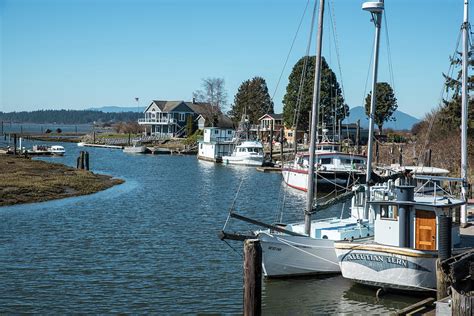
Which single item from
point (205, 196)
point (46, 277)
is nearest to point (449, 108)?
point (205, 196)

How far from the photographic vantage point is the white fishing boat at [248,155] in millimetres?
88375

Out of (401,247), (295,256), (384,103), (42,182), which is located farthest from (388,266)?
(384,103)

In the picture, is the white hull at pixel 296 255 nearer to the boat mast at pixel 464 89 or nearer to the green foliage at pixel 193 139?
the boat mast at pixel 464 89

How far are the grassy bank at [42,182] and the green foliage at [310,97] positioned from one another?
41.3m

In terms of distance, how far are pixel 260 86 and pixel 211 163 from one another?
5026 cm

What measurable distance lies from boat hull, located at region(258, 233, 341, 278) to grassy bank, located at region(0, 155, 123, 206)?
2365cm

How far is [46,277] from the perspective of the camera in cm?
2475

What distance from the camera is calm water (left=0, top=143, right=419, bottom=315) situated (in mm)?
22094

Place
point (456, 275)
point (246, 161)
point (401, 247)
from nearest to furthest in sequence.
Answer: point (456, 275)
point (401, 247)
point (246, 161)

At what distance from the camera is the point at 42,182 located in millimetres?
51906

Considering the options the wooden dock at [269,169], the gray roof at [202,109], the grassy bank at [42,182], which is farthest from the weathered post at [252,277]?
the gray roof at [202,109]

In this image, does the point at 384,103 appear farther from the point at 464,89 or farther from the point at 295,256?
the point at 295,256

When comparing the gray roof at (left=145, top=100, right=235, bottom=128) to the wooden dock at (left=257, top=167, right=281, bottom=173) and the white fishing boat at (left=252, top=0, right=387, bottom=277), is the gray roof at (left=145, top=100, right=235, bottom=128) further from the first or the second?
the white fishing boat at (left=252, top=0, right=387, bottom=277)

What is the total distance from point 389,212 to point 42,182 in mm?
35398
